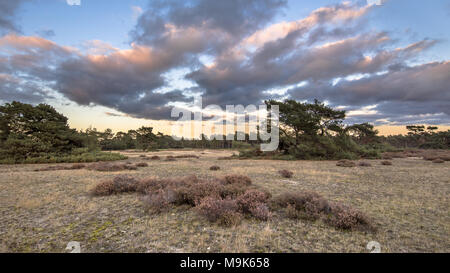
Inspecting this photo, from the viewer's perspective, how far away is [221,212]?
4641 mm

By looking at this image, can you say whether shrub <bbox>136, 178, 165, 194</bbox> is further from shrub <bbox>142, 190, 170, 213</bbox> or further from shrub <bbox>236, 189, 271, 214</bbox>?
shrub <bbox>236, 189, 271, 214</bbox>

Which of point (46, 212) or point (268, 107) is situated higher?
point (268, 107)

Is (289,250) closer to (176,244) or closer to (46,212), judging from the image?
(176,244)

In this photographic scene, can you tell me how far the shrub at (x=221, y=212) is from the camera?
435 centimetres

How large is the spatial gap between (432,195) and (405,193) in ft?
2.64

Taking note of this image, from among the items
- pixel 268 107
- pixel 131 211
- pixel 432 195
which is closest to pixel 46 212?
pixel 131 211

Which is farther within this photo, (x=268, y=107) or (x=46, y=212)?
(x=268, y=107)

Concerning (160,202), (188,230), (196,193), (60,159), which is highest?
(196,193)

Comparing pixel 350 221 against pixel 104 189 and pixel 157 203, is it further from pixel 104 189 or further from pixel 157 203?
pixel 104 189

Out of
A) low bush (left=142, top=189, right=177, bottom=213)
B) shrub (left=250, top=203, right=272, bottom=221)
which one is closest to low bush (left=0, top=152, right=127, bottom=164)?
low bush (left=142, top=189, right=177, bottom=213)

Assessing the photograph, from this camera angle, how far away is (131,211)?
5336 mm

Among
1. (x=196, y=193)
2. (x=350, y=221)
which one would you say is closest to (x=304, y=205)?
(x=350, y=221)
